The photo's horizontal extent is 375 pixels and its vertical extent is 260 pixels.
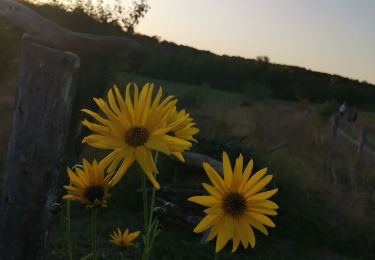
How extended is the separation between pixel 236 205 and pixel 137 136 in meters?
0.24

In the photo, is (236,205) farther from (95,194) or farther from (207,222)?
(95,194)

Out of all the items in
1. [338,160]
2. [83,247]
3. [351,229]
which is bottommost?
[83,247]

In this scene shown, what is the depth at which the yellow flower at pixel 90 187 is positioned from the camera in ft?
3.97

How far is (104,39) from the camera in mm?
3182

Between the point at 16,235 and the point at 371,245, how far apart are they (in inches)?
184

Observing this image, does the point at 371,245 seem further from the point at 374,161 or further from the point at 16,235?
the point at 16,235

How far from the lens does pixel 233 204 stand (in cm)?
109

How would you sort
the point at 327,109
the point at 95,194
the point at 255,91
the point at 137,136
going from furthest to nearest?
the point at 255,91, the point at 327,109, the point at 95,194, the point at 137,136

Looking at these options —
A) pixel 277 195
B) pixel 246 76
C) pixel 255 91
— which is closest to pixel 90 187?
pixel 277 195

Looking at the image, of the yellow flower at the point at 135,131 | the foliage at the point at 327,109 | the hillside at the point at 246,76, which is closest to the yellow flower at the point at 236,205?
the yellow flower at the point at 135,131

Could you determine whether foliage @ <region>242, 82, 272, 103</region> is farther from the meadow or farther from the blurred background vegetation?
the meadow

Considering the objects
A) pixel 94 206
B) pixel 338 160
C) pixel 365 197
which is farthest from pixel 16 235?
pixel 338 160

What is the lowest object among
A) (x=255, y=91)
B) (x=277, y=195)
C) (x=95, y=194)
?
(x=277, y=195)

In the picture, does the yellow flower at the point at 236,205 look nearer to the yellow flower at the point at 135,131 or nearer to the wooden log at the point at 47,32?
the yellow flower at the point at 135,131
